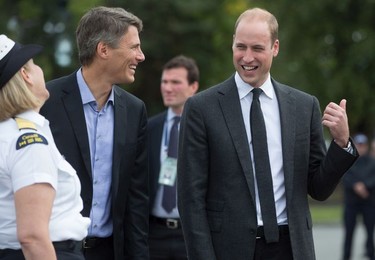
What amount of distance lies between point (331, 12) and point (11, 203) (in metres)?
31.7

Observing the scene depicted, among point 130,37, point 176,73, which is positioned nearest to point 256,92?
point 130,37

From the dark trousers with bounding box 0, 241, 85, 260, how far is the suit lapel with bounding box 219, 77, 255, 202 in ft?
4.60

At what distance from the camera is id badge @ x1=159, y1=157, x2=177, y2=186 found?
816 cm

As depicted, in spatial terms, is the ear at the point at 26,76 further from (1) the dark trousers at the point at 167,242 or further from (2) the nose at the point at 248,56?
(1) the dark trousers at the point at 167,242

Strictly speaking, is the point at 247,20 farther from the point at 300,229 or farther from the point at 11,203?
the point at 11,203

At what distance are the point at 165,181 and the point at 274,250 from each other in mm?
2724

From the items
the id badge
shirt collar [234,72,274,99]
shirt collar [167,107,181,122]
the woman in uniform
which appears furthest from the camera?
shirt collar [167,107,181,122]

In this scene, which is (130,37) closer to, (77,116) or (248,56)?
(77,116)

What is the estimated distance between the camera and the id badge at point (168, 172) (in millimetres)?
8156

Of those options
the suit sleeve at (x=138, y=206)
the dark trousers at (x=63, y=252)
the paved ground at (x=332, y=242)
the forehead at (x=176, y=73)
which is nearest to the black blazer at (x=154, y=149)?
the forehead at (x=176, y=73)

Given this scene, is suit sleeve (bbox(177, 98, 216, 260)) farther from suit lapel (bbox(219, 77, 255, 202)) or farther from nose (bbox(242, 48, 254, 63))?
nose (bbox(242, 48, 254, 63))

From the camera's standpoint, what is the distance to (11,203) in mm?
4133

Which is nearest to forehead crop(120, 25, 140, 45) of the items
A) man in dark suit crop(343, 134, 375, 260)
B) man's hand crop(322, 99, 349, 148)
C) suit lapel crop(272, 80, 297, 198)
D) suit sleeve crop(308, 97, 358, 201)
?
suit lapel crop(272, 80, 297, 198)

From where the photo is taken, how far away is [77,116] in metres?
5.82
